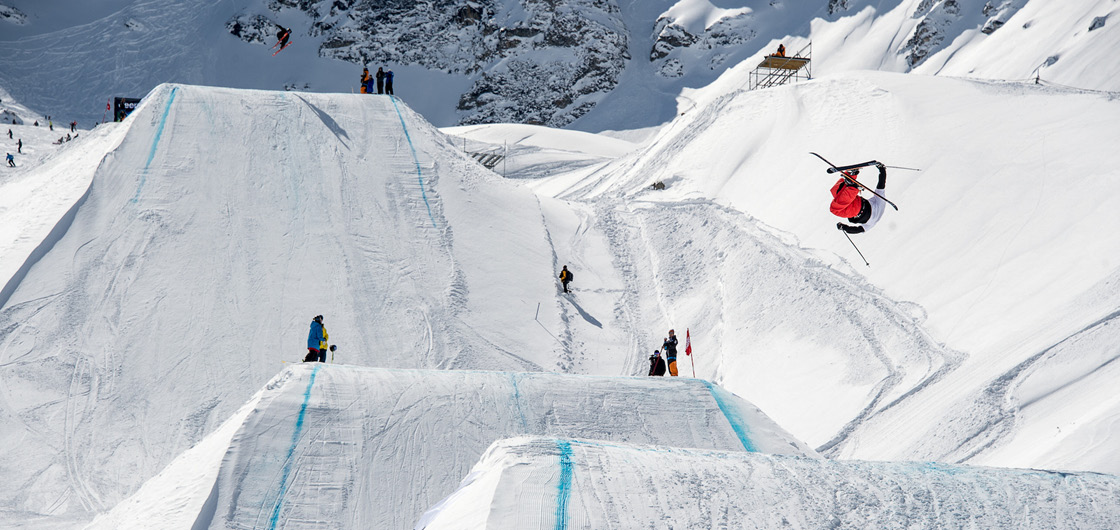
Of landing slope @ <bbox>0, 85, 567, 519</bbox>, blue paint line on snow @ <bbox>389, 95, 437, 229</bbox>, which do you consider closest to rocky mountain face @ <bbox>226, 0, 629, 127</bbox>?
blue paint line on snow @ <bbox>389, 95, 437, 229</bbox>

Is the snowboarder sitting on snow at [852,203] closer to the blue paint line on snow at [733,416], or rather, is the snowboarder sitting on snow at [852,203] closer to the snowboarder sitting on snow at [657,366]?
the blue paint line on snow at [733,416]

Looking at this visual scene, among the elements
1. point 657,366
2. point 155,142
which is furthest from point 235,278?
point 657,366

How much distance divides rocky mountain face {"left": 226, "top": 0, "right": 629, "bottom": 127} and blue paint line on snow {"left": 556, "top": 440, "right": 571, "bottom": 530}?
48.7 meters

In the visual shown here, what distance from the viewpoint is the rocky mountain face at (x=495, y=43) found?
5547 cm

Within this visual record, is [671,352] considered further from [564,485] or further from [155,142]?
[155,142]

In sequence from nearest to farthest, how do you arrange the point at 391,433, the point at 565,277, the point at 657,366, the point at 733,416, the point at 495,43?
the point at 391,433, the point at 733,416, the point at 657,366, the point at 565,277, the point at 495,43

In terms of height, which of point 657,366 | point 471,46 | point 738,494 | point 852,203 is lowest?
point 657,366

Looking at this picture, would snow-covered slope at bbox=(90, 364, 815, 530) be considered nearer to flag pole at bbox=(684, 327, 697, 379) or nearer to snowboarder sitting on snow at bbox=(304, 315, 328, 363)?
snowboarder sitting on snow at bbox=(304, 315, 328, 363)

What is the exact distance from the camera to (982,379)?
11.3 metres

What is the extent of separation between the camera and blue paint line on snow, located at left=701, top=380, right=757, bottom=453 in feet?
30.2

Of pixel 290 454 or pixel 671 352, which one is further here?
pixel 671 352

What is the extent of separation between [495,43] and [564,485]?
5502cm

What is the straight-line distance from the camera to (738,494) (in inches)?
214

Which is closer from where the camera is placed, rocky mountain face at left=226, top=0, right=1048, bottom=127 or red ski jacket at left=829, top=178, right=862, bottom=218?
red ski jacket at left=829, top=178, right=862, bottom=218
